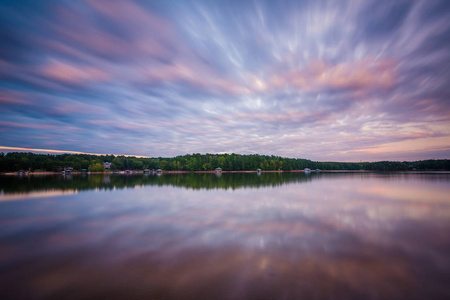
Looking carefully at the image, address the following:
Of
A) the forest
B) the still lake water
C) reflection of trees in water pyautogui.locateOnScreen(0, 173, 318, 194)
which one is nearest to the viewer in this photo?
the still lake water

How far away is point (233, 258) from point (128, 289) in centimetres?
389

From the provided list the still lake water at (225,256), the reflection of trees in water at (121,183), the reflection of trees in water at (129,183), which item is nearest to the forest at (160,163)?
the reflection of trees in water at (129,183)

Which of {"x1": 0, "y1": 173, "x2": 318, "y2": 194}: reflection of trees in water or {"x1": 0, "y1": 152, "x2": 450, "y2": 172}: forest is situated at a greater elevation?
{"x1": 0, "y1": 152, "x2": 450, "y2": 172}: forest

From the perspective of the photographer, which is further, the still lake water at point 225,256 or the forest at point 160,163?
the forest at point 160,163

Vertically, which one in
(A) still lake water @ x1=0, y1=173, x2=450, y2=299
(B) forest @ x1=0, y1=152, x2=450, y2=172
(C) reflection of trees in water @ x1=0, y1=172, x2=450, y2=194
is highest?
(B) forest @ x1=0, y1=152, x2=450, y2=172

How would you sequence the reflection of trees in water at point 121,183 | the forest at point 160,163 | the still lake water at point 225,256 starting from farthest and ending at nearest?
the forest at point 160,163 < the reflection of trees in water at point 121,183 < the still lake water at point 225,256

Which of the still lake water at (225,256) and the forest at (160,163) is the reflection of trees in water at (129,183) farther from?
the forest at (160,163)

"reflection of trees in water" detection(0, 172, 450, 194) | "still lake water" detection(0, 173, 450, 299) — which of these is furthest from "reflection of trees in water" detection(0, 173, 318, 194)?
"still lake water" detection(0, 173, 450, 299)

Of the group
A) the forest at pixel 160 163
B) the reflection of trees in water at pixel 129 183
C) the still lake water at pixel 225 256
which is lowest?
the reflection of trees in water at pixel 129 183

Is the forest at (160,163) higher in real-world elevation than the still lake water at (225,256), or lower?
higher

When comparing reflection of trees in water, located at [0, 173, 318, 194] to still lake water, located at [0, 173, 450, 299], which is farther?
reflection of trees in water, located at [0, 173, 318, 194]

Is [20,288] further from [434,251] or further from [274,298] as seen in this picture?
[434,251]

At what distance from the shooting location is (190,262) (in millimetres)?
7883

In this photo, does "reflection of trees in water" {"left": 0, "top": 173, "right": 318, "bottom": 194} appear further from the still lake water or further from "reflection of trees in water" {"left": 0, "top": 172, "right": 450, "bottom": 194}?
the still lake water
